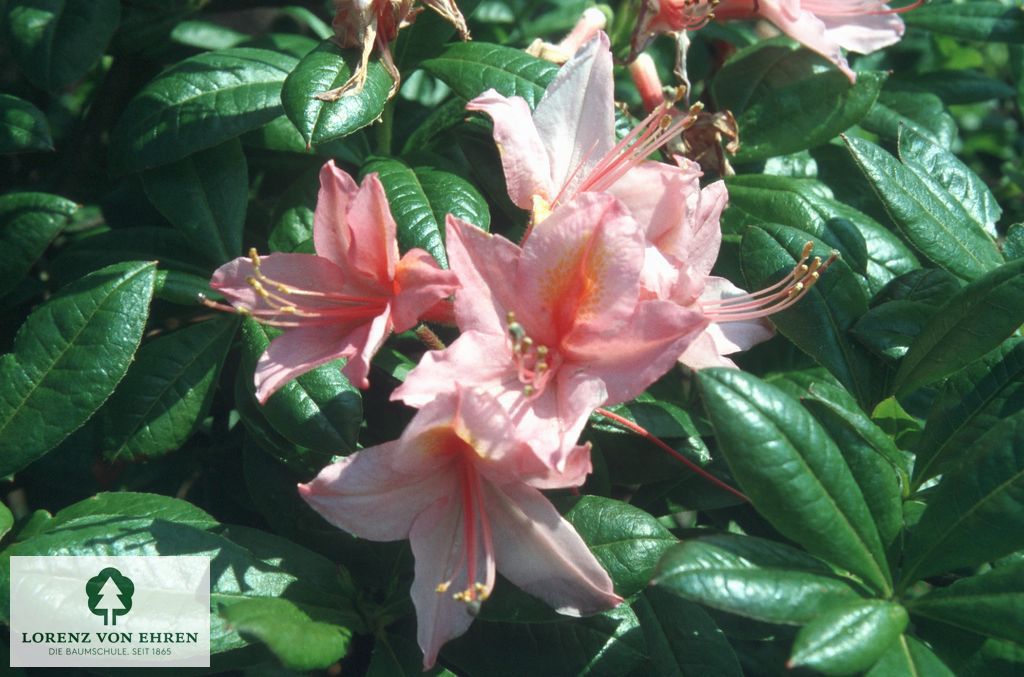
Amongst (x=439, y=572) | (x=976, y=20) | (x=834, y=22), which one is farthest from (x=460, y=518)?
(x=976, y=20)

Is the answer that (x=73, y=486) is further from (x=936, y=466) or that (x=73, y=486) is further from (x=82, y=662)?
(x=936, y=466)

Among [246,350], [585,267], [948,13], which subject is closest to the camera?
[585,267]

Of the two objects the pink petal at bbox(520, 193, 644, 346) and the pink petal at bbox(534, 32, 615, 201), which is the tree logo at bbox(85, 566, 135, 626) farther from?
the pink petal at bbox(534, 32, 615, 201)

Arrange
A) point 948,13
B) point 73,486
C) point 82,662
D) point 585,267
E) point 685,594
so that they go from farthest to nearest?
point 948,13 < point 73,486 < point 82,662 < point 585,267 < point 685,594

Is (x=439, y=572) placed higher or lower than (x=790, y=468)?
lower

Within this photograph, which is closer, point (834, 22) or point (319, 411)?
point (319, 411)

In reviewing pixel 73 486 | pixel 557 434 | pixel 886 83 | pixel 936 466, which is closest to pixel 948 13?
pixel 886 83

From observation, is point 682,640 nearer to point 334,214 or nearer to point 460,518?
point 460,518
